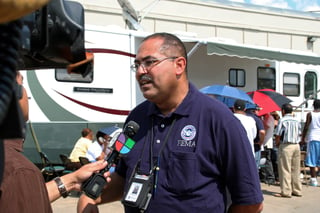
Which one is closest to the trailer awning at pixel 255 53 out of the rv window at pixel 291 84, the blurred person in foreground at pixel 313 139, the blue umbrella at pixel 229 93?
the rv window at pixel 291 84

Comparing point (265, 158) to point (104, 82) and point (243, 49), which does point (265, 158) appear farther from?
point (104, 82)

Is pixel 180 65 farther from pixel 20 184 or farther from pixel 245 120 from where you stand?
pixel 245 120

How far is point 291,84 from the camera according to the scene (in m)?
12.8

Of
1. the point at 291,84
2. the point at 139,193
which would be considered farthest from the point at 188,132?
the point at 291,84

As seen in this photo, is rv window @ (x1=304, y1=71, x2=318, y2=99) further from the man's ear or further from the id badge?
the id badge

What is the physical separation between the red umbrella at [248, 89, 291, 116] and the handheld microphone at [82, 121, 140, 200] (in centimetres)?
793

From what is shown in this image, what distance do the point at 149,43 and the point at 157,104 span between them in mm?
405

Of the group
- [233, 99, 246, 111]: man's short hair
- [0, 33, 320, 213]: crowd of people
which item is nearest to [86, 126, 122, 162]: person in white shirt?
[233, 99, 246, 111]: man's short hair

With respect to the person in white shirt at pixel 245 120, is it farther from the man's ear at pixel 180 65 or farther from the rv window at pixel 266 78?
the rv window at pixel 266 78

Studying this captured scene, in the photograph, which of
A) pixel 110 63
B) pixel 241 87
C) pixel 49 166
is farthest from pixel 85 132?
pixel 241 87

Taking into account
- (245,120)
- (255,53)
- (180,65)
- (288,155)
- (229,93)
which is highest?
(255,53)

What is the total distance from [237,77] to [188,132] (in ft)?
31.5

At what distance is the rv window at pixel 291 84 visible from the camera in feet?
41.4

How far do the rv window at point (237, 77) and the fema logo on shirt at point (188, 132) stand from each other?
940 cm
